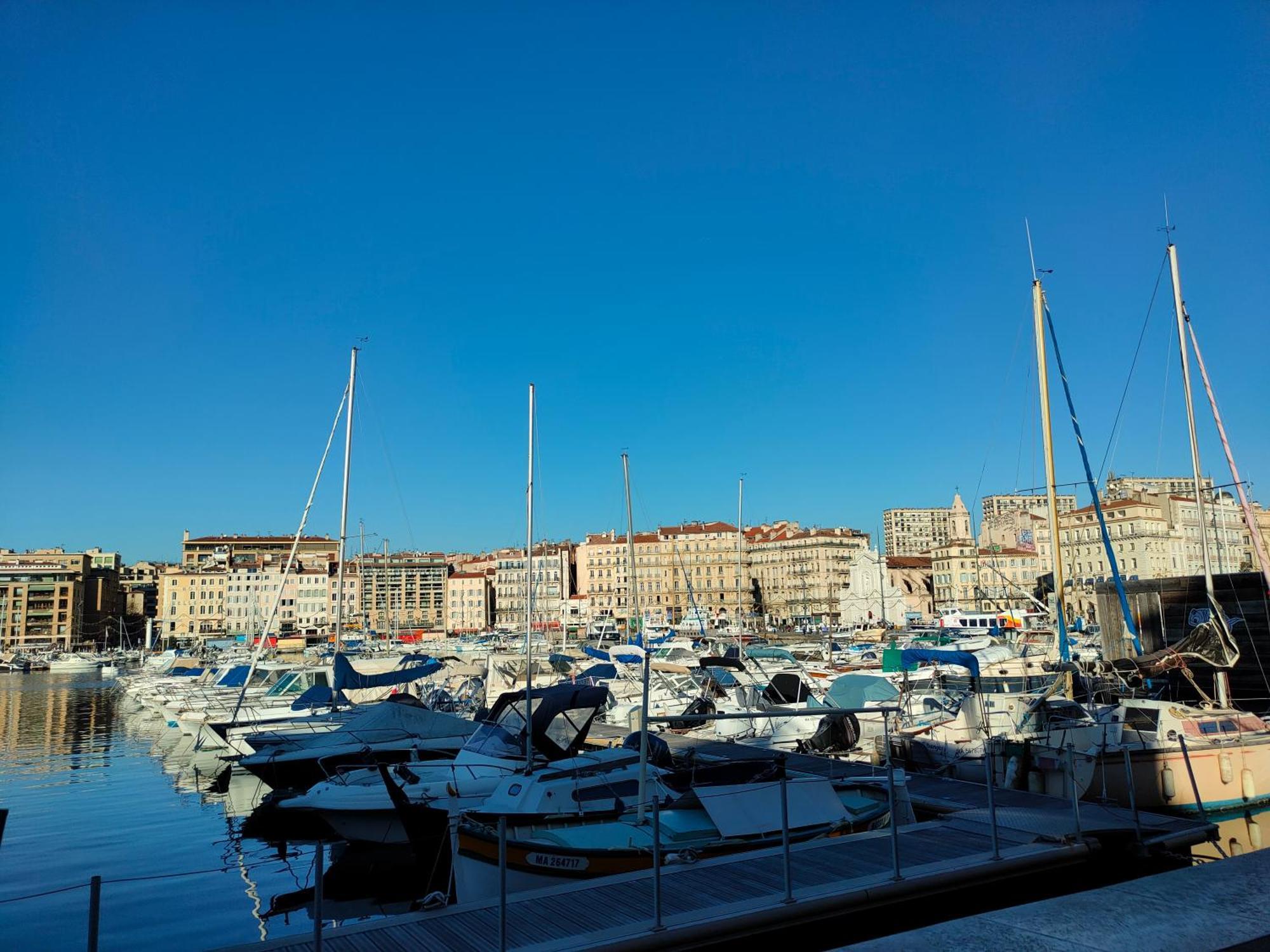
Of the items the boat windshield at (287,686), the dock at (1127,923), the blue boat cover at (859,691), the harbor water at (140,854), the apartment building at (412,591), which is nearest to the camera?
the dock at (1127,923)

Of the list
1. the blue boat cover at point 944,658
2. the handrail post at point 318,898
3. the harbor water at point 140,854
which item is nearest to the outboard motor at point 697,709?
the blue boat cover at point 944,658

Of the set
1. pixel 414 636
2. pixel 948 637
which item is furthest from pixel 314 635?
pixel 948 637

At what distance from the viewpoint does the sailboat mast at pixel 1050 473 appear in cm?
2602

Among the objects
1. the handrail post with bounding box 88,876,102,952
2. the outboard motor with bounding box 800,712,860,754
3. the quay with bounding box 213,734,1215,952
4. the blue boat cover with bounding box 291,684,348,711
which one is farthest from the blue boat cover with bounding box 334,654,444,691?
the handrail post with bounding box 88,876,102,952

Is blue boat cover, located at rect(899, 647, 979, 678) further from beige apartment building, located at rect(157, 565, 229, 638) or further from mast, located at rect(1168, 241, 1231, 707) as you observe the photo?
beige apartment building, located at rect(157, 565, 229, 638)

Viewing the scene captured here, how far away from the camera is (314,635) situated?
130m

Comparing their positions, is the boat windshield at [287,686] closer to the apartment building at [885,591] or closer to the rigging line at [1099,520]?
the rigging line at [1099,520]

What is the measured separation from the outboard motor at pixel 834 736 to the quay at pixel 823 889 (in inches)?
332

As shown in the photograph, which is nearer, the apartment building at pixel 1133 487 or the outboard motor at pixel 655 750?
the outboard motor at pixel 655 750

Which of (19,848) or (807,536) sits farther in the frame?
(807,536)

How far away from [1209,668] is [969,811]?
67.0 ft

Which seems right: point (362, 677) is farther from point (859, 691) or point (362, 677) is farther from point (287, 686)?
point (859, 691)

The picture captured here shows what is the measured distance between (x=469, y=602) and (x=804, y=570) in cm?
5552

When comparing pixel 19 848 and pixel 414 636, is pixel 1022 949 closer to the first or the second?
pixel 19 848
